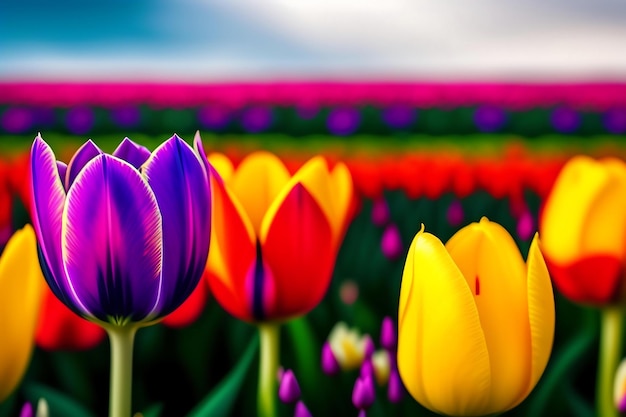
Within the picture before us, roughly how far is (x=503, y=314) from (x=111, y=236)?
0.25m

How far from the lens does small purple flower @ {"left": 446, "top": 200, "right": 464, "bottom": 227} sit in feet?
4.38

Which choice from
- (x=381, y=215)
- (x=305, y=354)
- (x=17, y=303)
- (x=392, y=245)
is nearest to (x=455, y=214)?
(x=381, y=215)

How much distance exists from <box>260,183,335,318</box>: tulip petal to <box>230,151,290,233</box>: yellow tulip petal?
0.36 feet

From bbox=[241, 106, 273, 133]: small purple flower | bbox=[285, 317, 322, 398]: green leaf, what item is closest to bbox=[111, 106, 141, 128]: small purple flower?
bbox=[241, 106, 273, 133]: small purple flower

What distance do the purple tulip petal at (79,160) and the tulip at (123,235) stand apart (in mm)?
18

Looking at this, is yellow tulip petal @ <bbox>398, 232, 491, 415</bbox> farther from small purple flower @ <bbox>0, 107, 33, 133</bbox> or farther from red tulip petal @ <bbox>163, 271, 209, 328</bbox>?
small purple flower @ <bbox>0, 107, 33, 133</bbox>

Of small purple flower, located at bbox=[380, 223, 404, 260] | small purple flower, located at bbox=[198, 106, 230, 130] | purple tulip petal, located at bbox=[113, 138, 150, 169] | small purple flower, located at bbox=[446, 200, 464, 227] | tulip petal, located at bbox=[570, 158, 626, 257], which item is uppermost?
small purple flower, located at bbox=[198, 106, 230, 130]

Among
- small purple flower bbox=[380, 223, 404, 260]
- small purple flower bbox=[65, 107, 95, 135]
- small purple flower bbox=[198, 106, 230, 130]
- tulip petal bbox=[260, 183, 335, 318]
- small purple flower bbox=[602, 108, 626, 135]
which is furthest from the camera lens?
small purple flower bbox=[198, 106, 230, 130]

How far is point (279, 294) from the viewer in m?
0.62

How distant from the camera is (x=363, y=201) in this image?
154cm

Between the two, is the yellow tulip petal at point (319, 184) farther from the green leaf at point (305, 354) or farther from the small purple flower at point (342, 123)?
the small purple flower at point (342, 123)

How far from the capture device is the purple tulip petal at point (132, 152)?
57 cm

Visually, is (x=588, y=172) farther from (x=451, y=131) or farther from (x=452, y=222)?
(x=451, y=131)

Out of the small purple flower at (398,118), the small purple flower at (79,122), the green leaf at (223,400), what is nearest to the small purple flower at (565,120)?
the small purple flower at (398,118)
